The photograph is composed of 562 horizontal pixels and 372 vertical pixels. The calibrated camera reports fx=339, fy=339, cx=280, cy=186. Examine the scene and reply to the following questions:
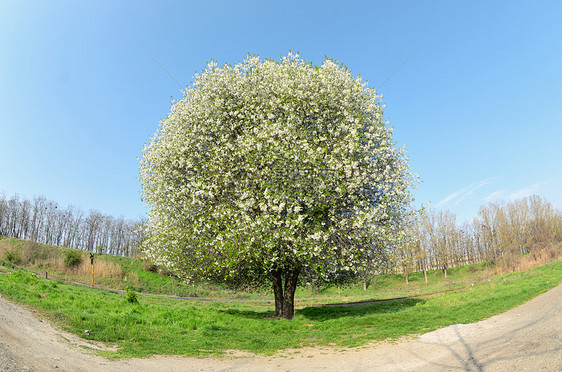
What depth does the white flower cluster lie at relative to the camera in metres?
16.8

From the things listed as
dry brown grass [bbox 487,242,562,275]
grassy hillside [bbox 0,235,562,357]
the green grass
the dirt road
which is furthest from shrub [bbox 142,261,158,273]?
dry brown grass [bbox 487,242,562,275]

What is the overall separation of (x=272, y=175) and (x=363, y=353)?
351 inches

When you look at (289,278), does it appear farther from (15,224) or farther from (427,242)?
(15,224)

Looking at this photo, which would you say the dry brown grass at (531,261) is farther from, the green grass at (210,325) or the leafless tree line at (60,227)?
the leafless tree line at (60,227)

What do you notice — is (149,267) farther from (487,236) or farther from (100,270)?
(487,236)

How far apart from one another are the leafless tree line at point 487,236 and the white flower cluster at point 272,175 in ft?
175

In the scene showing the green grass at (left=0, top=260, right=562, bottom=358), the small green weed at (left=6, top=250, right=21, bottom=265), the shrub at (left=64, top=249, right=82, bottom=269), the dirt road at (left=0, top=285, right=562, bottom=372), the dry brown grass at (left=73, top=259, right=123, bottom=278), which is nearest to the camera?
the dirt road at (left=0, top=285, right=562, bottom=372)

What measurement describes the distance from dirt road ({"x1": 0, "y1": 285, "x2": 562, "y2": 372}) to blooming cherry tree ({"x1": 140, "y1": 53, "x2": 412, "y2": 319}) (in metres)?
5.17

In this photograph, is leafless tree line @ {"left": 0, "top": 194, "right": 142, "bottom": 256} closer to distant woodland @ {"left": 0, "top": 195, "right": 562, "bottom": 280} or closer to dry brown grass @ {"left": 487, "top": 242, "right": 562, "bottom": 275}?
distant woodland @ {"left": 0, "top": 195, "right": 562, "bottom": 280}

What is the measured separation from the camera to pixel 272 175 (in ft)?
56.1

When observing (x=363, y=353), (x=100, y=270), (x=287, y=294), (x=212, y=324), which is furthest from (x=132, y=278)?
(x=363, y=353)

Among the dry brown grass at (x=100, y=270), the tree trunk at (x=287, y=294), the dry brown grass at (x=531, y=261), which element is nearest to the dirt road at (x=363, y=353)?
the tree trunk at (x=287, y=294)

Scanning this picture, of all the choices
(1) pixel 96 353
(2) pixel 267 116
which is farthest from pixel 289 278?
(1) pixel 96 353

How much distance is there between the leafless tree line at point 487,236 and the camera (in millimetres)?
72663
